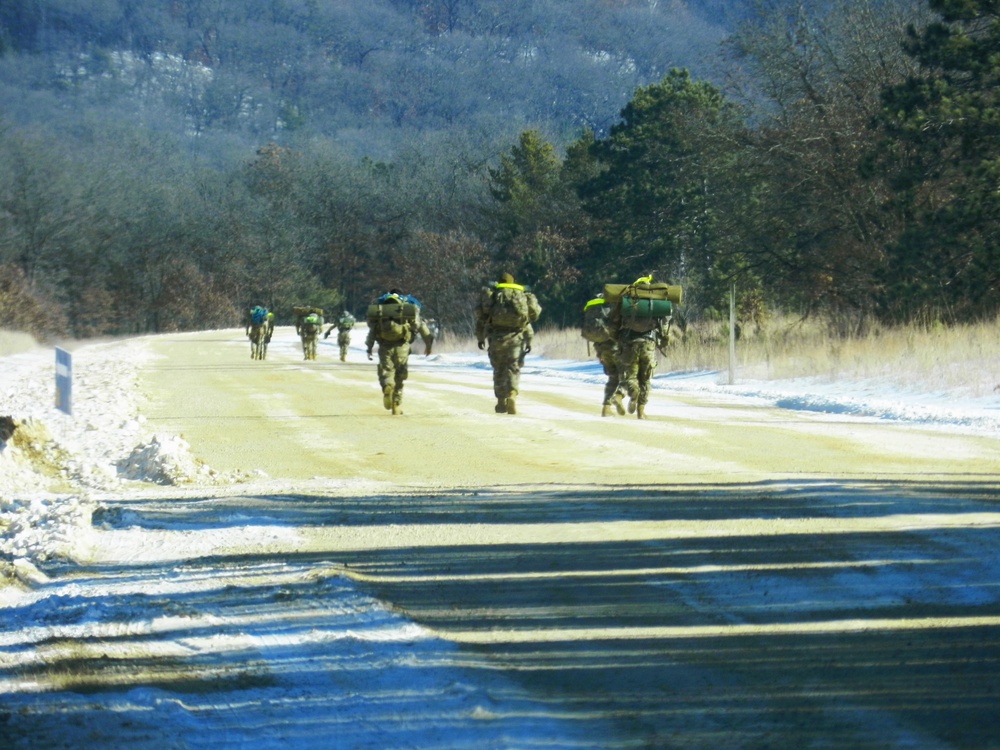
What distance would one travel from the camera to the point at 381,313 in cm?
1828

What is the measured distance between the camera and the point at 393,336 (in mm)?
18375

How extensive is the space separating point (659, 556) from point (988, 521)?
2.03 m

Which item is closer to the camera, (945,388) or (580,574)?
(580,574)

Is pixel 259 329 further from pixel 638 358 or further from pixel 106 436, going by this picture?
pixel 106 436

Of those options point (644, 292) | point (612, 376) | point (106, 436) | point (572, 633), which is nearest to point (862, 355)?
point (612, 376)

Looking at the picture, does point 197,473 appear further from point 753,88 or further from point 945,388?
point 753,88

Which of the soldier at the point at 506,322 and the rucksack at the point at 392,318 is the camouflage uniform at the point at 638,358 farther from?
the rucksack at the point at 392,318

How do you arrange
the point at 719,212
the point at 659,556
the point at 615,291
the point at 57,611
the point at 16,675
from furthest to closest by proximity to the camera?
the point at 719,212 < the point at 615,291 < the point at 659,556 < the point at 57,611 < the point at 16,675

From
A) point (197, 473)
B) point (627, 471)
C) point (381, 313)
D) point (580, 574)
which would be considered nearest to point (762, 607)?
point (580, 574)

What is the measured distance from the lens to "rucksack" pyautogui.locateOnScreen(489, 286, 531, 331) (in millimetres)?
17672

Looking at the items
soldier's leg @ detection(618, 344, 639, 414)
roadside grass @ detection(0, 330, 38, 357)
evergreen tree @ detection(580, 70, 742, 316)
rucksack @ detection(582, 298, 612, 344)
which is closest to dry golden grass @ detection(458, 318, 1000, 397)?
rucksack @ detection(582, 298, 612, 344)

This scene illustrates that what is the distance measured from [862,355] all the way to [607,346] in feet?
29.0

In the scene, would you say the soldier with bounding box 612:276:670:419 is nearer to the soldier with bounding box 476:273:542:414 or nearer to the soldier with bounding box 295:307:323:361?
the soldier with bounding box 476:273:542:414

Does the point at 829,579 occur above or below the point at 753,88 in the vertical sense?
below
